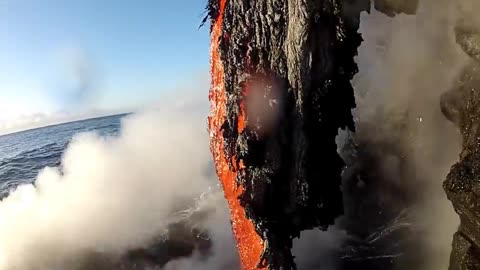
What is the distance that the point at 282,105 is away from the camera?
268 inches

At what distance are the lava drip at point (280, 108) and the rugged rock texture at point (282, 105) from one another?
A: 0.05 ft

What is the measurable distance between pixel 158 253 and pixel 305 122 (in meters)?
10.3

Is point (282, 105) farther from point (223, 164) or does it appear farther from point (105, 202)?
point (105, 202)

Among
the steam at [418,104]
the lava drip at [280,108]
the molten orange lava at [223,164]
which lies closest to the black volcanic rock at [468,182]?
the steam at [418,104]

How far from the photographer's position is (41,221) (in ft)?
63.7

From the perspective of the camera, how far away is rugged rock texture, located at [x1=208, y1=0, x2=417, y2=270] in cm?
656

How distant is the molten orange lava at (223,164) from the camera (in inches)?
299

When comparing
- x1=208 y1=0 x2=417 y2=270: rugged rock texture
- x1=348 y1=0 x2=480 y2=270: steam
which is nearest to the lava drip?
x1=208 y1=0 x2=417 y2=270: rugged rock texture

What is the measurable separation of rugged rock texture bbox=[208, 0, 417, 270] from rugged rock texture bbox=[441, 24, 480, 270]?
1.75m

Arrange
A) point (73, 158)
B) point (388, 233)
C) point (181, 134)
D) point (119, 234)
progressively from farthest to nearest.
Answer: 1. point (181, 134)
2. point (73, 158)
3. point (119, 234)
4. point (388, 233)

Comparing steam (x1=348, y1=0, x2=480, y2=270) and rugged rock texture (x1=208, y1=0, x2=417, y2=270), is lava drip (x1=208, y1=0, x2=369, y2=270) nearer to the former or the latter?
rugged rock texture (x1=208, y1=0, x2=417, y2=270)

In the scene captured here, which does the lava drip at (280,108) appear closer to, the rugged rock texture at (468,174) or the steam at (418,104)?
the rugged rock texture at (468,174)

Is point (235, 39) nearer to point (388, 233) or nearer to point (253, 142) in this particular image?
point (253, 142)

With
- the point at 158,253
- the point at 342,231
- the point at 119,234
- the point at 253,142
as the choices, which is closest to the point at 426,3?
the point at 253,142
